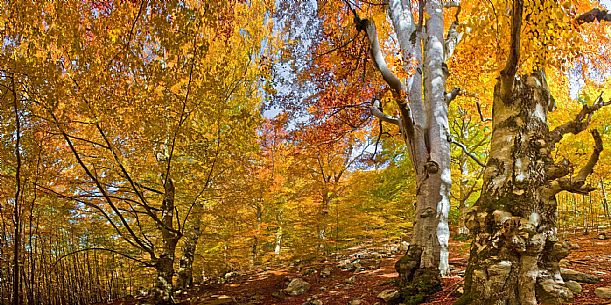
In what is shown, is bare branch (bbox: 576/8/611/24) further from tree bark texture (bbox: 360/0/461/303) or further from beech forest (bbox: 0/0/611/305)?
tree bark texture (bbox: 360/0/461/303)

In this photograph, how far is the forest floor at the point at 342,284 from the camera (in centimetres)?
402

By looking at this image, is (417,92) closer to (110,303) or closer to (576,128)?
(576,128)

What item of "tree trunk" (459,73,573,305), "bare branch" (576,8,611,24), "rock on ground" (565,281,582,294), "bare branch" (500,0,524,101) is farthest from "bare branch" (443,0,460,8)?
"rock on ground" (565,281,582,294)

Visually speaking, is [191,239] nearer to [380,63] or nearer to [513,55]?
[380,63]

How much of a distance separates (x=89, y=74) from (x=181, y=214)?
369cm

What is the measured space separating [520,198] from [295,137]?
24.0ft

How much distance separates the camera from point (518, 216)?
8.34ft

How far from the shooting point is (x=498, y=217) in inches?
101

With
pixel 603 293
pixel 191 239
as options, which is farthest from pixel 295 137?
pixel 603 293

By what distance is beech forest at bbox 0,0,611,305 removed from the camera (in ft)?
8.88

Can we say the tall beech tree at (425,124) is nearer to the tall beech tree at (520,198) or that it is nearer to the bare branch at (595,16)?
the tall beech tree at (520,198)

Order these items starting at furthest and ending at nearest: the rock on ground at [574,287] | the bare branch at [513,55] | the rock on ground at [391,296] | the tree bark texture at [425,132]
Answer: the tree bark texture at [425,132] → the rock on ground at [391,296] → the rock on ground at [574,287] → the bare branch at [513,55]

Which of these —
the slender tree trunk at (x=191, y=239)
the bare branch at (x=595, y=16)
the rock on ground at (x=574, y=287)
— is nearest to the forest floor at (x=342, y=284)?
the rock on ground at (x=574, y=287)

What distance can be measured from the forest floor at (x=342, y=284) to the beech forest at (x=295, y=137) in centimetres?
6
